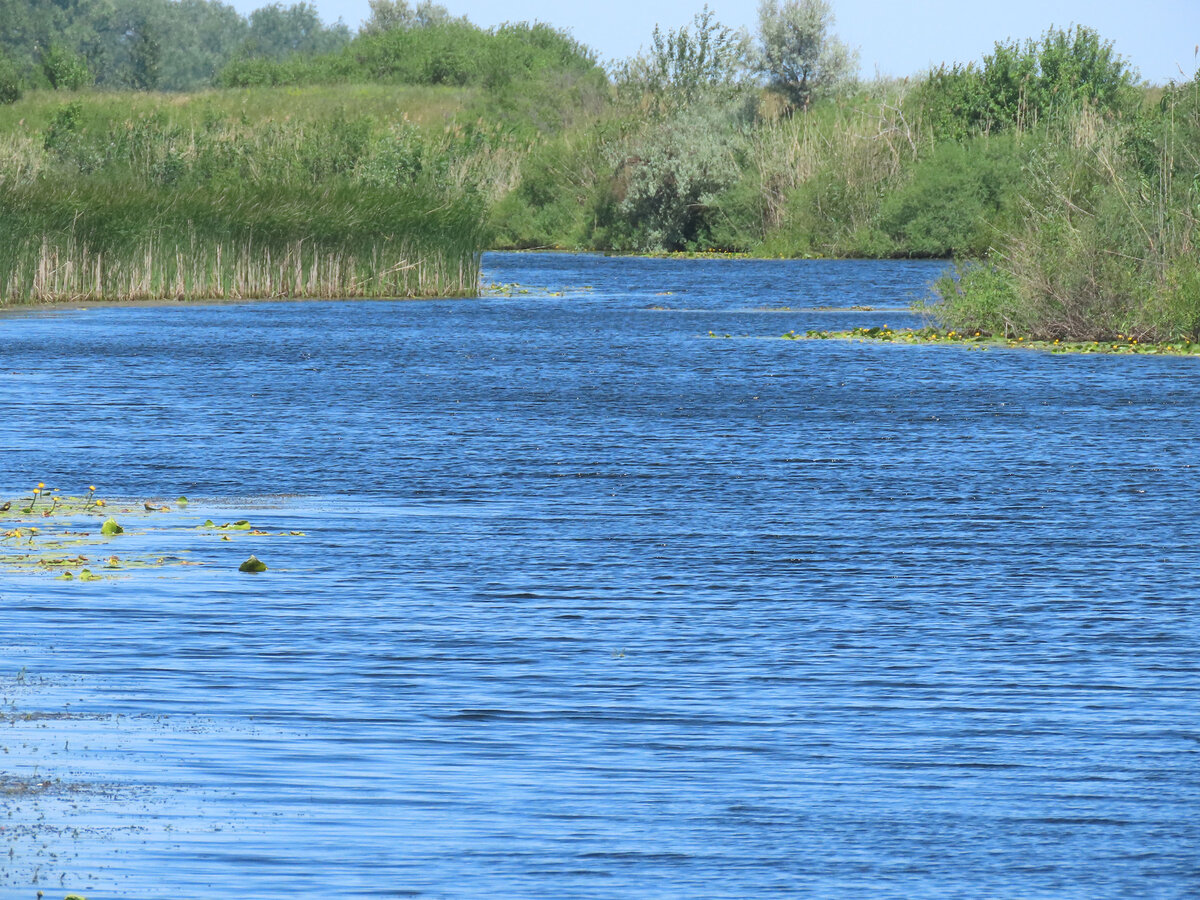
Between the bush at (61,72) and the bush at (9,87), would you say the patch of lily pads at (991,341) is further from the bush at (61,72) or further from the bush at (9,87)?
the bush at (61,72)

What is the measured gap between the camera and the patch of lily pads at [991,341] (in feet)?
110

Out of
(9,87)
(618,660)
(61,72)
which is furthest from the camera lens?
(61,72)

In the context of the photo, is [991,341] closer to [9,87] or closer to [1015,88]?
[1015,88]

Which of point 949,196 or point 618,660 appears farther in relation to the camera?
point 949,196

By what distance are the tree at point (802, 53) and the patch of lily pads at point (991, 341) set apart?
53879mm

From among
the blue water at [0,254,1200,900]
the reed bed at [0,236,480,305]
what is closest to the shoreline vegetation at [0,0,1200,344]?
the reed bed at [0,236,480,305]

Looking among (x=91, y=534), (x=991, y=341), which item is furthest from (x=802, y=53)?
(x=91, y=534)

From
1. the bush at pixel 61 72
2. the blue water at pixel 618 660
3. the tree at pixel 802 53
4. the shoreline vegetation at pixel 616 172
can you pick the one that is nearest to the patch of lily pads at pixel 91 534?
the blue water at pixel 618 660

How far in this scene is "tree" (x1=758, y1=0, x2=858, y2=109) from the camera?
91.0m

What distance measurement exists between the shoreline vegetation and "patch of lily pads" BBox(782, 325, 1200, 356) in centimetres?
30

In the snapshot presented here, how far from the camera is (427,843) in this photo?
6934 millimetres

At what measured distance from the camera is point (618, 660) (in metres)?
10.0

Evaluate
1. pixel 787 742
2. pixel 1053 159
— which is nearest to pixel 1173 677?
pixel 787 742

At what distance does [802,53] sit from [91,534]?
80.4 metres
